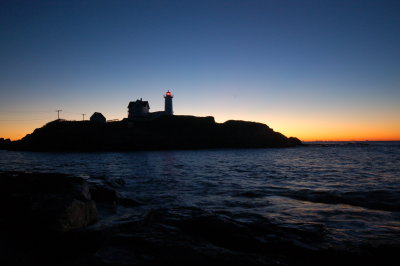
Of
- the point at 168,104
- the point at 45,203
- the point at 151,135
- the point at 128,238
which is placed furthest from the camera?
the point at 168,104

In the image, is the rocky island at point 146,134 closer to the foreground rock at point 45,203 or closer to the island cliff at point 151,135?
the island cliff at point 151,135

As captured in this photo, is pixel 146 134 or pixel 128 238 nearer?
pixel 128 238

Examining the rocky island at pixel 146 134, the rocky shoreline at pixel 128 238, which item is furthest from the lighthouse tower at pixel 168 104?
the rocky shoreline at pixel 128 238

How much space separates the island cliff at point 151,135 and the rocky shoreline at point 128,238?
63.4 metres

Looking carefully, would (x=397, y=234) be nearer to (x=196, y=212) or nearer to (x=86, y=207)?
Result: (x=196, y=212)

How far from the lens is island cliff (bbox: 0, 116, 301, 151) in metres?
61.1

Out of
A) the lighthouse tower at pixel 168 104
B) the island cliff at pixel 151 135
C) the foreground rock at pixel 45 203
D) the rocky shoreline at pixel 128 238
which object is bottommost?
the rocky shoreline at pixel 128 238

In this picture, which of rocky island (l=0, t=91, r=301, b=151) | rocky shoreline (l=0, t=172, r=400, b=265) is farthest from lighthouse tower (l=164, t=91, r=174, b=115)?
rocky shoreline (l=0, t=172, r=400, b=265)

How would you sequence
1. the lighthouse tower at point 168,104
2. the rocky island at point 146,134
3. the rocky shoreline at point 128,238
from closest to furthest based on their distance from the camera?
the rocky shoreline at point 128,238 < the rocky island at point 146,134 < the lighthouse tower at point 168,104

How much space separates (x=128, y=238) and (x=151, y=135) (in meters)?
69.2

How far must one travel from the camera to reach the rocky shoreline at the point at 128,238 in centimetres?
360

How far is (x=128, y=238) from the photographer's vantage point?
438 cm

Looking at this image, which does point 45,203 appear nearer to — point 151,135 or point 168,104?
point 151,135

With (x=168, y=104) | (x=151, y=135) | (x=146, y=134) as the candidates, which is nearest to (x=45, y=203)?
(x=146, y=134)
